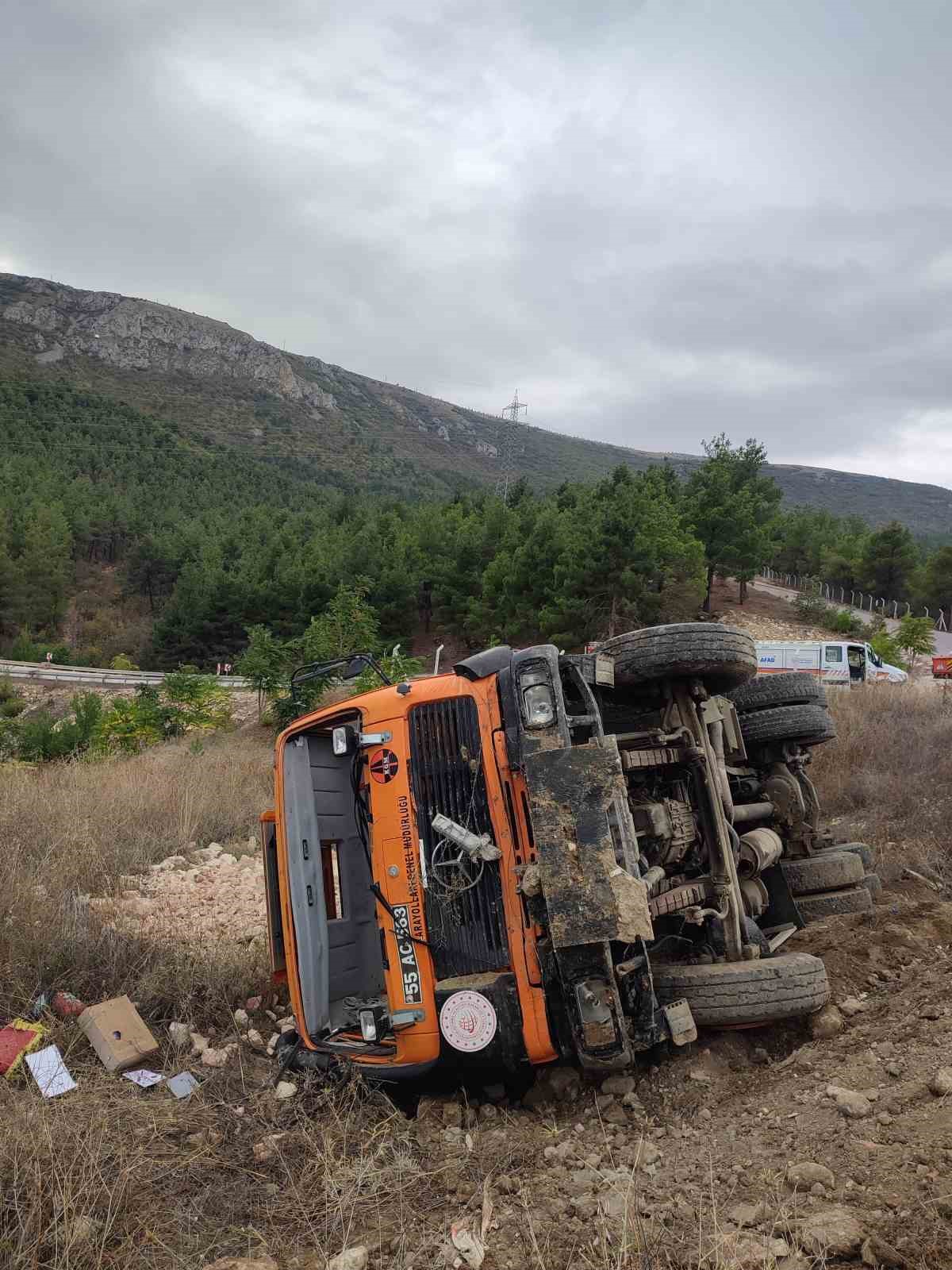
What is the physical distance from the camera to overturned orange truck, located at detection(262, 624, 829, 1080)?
3.29m

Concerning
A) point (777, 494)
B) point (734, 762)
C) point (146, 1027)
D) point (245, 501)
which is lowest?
point (146, 1027)

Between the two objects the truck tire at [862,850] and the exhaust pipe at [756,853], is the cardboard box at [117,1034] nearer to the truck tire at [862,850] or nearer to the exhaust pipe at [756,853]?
the exhaust pipe at [756,853]

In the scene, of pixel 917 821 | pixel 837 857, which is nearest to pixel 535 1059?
pixel 837 857

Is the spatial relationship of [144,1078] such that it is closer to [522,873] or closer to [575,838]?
[522,873]

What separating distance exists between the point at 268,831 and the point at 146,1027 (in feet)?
3.66

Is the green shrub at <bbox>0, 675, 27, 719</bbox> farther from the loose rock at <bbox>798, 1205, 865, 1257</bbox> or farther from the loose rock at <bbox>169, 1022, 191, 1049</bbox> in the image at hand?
the loose rock at <bbox>798, 1205, 865, 1257</bbox>

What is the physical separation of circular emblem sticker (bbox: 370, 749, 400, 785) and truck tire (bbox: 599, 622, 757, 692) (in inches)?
49.5

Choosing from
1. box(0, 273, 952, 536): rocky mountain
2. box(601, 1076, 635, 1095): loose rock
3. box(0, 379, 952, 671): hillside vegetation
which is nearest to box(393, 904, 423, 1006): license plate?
box(601, 1076, 635, 1095): loose rock

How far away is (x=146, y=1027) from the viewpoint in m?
4.23

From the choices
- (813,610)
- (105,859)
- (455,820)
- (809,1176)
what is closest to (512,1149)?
(809,1176)

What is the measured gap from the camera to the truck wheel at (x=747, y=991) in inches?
142

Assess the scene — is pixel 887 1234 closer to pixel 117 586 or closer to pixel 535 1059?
pixel 535 1059

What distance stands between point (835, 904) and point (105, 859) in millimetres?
5294

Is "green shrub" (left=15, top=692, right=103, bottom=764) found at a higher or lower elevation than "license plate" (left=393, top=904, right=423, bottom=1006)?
lower
